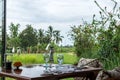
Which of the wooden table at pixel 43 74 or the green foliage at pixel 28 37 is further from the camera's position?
the green foliage at pixel 28 37

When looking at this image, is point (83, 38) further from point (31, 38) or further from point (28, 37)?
point (28, 37)

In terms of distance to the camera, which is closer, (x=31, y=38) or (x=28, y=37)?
(x=31, y=38)

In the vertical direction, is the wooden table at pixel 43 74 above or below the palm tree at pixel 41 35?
below

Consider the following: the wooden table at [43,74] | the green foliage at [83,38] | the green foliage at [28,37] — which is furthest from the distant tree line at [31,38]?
the wooden table at [43,74]

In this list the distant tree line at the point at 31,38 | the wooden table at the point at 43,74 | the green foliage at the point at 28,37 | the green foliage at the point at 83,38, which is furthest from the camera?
the green foliage at the point at 28,37

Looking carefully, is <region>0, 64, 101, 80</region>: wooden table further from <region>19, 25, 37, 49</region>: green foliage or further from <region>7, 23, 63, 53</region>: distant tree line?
<region>19, 25, 37, 49</region>: green foliage

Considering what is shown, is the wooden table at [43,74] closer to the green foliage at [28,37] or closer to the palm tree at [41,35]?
the palm tree at [41,35]

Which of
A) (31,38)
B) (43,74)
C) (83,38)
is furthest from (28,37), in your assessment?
(43,74)

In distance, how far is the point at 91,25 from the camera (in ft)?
19.2

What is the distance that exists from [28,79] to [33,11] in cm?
420

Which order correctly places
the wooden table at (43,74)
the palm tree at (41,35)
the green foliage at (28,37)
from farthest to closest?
1. the green foliage at (28,37)
2. the palm tree at (41,35)
3. the wooden table at (43,74)

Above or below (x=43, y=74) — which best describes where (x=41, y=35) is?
above

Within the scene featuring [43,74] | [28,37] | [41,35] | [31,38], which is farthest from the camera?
[28,37]

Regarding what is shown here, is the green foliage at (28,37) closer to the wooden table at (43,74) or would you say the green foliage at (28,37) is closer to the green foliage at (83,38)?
the green foliage at (83,38)
